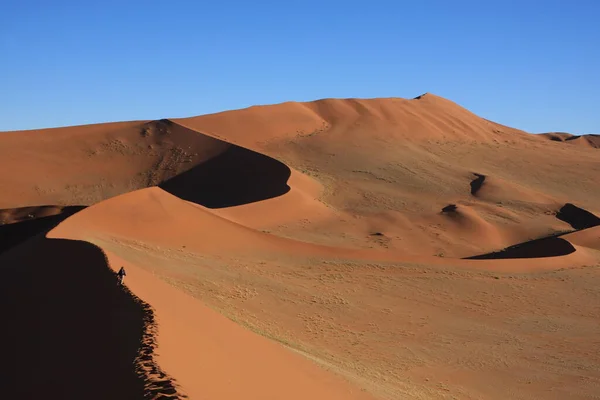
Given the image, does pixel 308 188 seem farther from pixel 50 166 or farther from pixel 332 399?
pixel 332 399

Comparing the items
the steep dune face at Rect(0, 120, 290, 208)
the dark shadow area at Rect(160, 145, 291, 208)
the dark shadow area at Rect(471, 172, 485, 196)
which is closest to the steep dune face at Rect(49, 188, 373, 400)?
the dark shadow area at Rect(160, 145, 291, 208)

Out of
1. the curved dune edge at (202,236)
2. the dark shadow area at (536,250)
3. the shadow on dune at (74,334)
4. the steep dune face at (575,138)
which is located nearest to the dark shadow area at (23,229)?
the curved dune edge at (202,236)

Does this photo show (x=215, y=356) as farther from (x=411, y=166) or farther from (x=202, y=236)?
(x=411, y=166)

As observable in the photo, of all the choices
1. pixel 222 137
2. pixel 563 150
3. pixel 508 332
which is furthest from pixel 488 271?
pixel 563 150

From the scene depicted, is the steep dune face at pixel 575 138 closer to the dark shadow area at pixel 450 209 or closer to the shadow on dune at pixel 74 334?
the dark shadow area at pixel 450 209

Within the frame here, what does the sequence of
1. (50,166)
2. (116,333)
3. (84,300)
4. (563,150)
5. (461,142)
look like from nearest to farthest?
(116,333) → (84,300) → (50,166) → (461,142) → (563,150)
